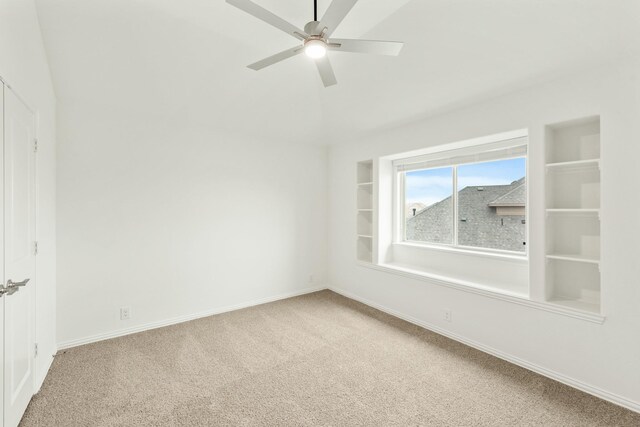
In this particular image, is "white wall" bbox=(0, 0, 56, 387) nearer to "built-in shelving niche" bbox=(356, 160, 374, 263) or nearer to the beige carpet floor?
the beige carpet floor

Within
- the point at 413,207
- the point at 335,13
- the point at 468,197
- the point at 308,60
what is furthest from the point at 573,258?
the point at 308,60

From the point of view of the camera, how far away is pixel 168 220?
346 cm

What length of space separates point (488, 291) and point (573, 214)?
0.96m

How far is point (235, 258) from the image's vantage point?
3.98 m

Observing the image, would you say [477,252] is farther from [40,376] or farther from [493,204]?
[40,376]

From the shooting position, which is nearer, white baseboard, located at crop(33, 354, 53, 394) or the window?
white baseboard, located at crop(33, 354, 53, 394)

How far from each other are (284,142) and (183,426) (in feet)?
11.7

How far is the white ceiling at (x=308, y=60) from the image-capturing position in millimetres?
2064

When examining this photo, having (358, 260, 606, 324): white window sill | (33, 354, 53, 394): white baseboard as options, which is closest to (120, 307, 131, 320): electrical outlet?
(33, 354, 53, 394): white baseboard

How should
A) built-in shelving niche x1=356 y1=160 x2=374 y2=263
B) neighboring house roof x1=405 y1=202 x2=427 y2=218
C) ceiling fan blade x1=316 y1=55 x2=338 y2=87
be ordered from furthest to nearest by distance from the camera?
built-in shelving niche x1=356 y1=160 x2=374 y2=263 < neighboring house roof x1=405 y1=202 x2=427 y2=218 < ceiling fan blade x1=316 y1=55 x2=338 y2=87

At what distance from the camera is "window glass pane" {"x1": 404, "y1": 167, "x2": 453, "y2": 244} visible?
3.73 m

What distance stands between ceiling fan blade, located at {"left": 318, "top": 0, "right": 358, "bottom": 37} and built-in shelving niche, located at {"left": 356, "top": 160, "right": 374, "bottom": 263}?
2751 mm

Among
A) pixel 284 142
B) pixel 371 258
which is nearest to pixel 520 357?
pixel 371 258

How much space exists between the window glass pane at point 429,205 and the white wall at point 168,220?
5.09ft
